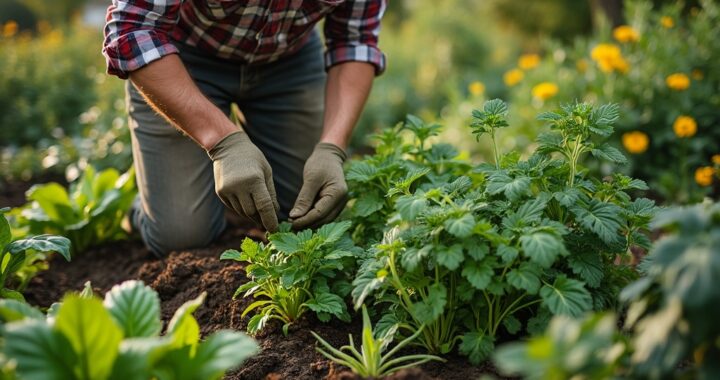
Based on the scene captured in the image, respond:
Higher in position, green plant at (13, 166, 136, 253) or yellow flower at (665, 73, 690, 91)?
yellow flower at (665, 73, 690, 91)

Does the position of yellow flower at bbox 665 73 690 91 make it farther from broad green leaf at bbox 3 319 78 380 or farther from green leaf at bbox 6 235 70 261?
broad green leaf at bbox 3 319 78 380

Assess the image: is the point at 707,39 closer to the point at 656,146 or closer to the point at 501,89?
the point at 656,146

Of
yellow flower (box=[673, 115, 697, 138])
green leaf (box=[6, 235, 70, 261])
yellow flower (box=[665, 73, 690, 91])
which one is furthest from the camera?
yellow flower (box=[665, 73, 690, 91])

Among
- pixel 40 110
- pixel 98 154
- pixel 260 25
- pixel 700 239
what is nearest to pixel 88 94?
pixel 40 110

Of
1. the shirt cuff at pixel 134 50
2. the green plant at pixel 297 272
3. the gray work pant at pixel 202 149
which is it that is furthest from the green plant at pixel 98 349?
the gray work pant at pixel 202 149

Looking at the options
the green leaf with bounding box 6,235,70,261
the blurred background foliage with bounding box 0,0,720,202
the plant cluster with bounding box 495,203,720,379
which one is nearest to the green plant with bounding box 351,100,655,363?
the plant cluster with bounding box 495,203,720,379

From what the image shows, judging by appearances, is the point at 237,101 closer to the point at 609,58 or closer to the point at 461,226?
the point at 461,226

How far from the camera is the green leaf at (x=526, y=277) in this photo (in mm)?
1500

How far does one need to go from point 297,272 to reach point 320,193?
0.50m

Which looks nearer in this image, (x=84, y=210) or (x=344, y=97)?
(x=344, y=97)

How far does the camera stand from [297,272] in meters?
1.80

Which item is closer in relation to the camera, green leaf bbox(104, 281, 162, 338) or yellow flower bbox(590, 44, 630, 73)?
green leaf bbox(104, 281, 162, 338)

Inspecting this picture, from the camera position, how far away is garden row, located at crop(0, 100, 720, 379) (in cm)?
109

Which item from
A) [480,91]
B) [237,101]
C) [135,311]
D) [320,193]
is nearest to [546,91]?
[480,91]
